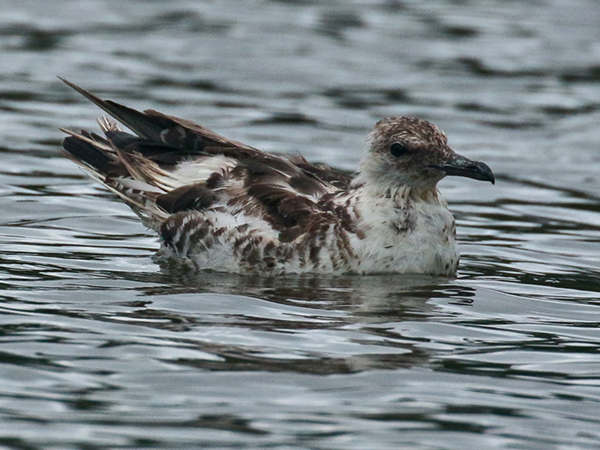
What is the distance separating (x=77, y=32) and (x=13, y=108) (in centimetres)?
489

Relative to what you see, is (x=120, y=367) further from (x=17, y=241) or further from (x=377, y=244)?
(x=17, y=241)

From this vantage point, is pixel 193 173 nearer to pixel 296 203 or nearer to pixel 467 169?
pixel 296 203

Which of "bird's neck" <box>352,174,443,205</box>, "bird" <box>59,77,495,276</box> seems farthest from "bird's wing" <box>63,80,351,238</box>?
"bird's neck" <box>352,174,443,205</box>

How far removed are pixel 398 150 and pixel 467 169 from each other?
1.88 ft

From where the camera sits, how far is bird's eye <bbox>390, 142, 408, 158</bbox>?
1021 cm

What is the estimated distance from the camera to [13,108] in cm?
1745

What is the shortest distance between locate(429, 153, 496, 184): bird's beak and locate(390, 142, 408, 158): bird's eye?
298 mm

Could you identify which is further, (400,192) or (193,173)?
(193,173)

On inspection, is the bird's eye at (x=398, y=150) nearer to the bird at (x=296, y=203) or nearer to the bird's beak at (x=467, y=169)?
the bird at (x=296, y=203)

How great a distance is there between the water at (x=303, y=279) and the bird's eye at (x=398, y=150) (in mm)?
963

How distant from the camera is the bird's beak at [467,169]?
32.6 ft

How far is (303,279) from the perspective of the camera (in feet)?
33.2

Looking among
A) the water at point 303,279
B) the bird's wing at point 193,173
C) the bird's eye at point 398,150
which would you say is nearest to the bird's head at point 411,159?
the bird's eye at point 398,150

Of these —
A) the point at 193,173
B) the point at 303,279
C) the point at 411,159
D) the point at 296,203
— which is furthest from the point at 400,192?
the point at 193,173
